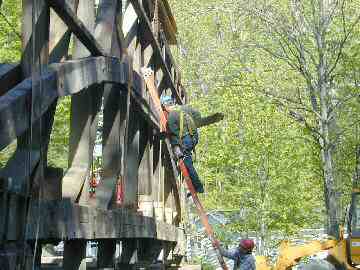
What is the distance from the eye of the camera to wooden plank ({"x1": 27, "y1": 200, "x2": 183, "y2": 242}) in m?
4.74

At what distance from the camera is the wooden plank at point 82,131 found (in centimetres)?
596

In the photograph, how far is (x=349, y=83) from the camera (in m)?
21.6

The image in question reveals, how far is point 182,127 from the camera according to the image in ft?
32.4

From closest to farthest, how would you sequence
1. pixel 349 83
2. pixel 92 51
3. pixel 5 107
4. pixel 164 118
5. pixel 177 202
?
pixel 5 107 → pixel 92 51 → pixel 164 118 → pixel 177 202 → pixel 349 83

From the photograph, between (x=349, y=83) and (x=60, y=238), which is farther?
(x=349, y=83)

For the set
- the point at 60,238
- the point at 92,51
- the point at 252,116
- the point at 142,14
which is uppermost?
the point at 252,116

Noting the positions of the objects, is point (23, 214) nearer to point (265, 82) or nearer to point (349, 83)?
point (349, 83)

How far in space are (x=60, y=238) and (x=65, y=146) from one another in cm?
1768

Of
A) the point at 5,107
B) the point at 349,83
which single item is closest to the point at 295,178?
the point at 349,83

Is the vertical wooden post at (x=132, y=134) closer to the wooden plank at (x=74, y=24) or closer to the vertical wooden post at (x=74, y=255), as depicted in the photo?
the vertical wooden post at (x=74, y=255)

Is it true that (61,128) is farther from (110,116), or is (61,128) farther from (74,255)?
(74,255)

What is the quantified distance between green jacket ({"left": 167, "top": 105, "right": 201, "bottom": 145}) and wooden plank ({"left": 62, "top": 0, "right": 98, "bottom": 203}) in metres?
3.24

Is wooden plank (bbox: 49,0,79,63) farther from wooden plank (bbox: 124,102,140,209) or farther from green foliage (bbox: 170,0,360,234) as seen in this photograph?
green foliage (bbox: 170,0,360,234)

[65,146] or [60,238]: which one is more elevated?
[65,146]
